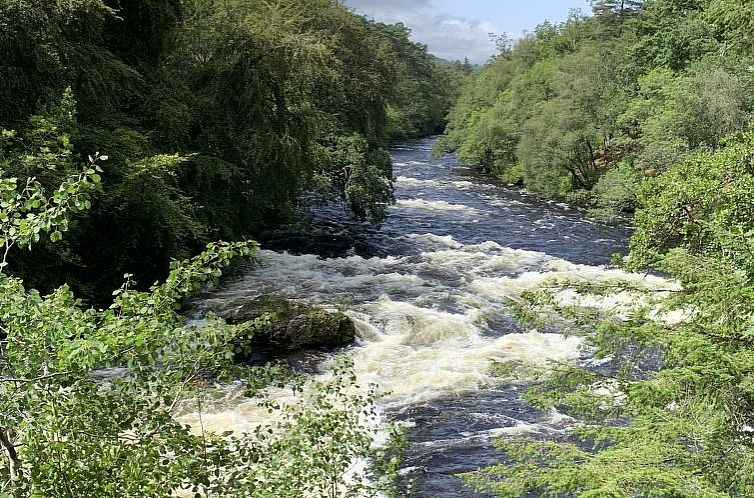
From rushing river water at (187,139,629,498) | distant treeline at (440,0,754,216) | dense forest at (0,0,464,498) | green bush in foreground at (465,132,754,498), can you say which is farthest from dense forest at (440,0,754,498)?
distant treeline at (440,0,754,216)

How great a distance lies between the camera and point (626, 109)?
29.7 m

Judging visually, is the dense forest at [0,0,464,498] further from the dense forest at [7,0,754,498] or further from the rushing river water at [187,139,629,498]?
the rushing river water at [187,139,629,498]

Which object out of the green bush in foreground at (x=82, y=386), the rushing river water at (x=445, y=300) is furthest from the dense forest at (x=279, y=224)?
the rushing river water at (x=445, y=300)

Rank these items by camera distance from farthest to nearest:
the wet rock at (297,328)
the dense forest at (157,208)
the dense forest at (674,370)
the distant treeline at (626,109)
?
the distant treeline at (626,109) → the wet rock at (297,328) → the dense forest at (674,370) → the dense forest at (157,208)

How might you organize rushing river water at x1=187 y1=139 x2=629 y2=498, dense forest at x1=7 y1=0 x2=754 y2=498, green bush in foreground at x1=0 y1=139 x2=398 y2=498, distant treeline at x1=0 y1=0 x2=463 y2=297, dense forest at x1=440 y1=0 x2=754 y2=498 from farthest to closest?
distant treeline at x1=0 y1=0 x2=463 y2=297
rushing river water at x1=187 y1=139 x2=629 y2=498
dense forest at x1=440 y1=0 x2=754 y2=498
dense forest at x1=7 y1=0 x2=754 y2=498
green bush in foreground at x1=0 y1=139 x2=398 y2=498

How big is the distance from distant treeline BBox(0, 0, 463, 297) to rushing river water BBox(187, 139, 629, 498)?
2191 mm

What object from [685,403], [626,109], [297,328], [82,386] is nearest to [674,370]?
[685,403]

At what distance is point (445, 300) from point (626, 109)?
1792 cm

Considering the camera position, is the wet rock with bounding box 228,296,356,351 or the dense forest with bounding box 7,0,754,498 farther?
the wet rock with bounding box 228,296,356,351

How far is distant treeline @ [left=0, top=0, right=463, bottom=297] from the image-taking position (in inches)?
503

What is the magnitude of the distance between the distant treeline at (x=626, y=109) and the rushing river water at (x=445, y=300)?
8.66 feet

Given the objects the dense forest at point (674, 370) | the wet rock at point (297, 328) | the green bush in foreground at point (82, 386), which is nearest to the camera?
the green bush in foreground at point (82, 386)

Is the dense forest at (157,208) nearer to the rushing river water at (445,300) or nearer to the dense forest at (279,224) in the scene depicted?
the dense forest at (279,224)

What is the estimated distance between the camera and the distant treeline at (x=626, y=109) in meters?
23.4
